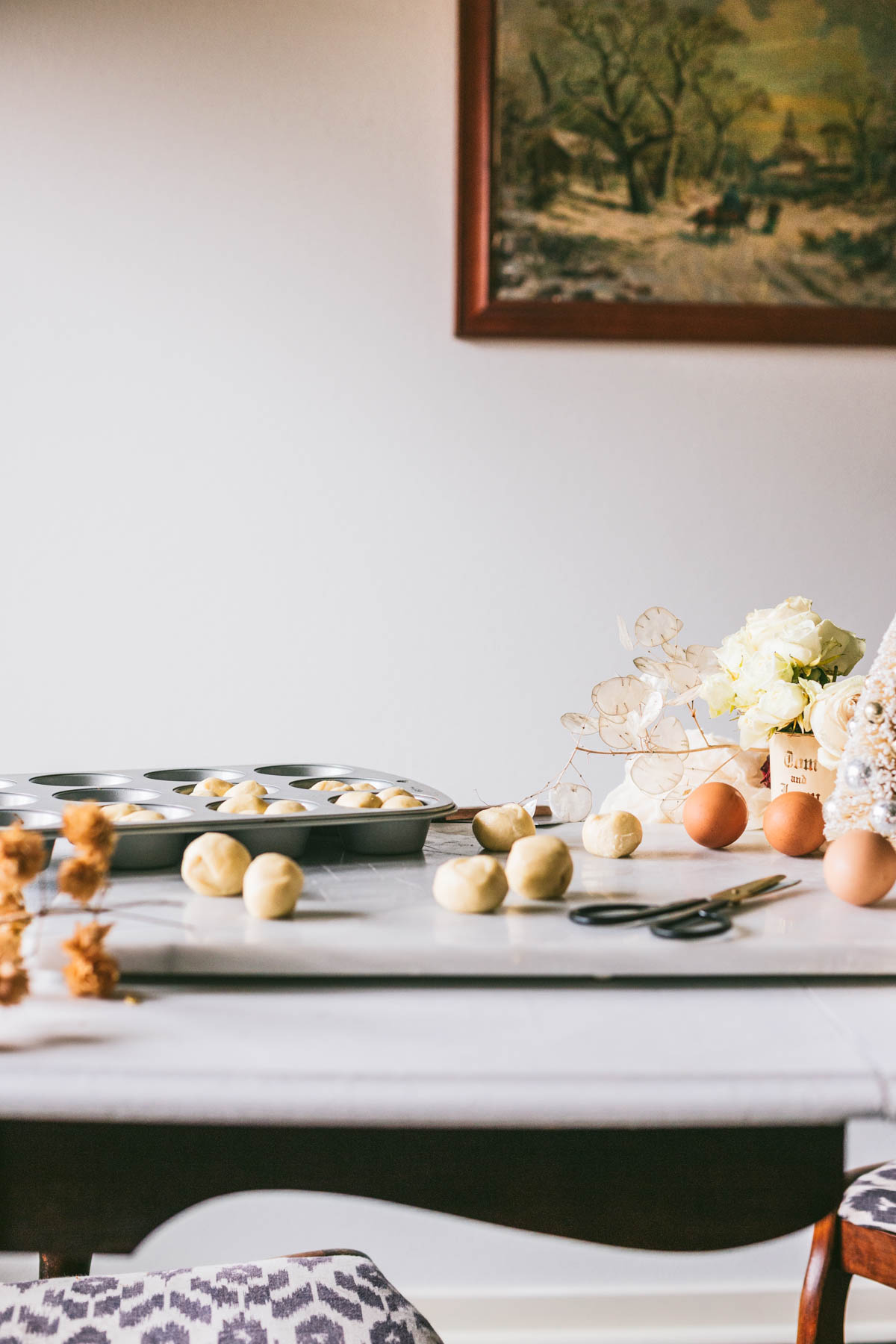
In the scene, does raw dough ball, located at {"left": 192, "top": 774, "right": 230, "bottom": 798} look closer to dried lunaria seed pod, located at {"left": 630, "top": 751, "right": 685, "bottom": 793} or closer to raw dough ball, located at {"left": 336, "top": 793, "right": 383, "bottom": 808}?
raw dough ball, located at {"left": 336, "top": 793, "right": 383, "bottom": 808}

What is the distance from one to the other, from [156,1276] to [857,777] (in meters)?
0.66

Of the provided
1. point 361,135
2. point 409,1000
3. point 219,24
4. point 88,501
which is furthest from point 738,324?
point 409,1000

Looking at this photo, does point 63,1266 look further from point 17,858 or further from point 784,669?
point 784,669

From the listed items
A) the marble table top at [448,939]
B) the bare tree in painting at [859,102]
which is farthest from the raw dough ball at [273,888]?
the bare tree in painting at [859,102]

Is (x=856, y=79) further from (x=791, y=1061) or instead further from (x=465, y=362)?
(x=791, y=1061)

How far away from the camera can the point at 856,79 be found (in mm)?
1831

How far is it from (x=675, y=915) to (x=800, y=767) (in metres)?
0.36

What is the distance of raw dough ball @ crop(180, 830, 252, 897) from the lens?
2.11 ft

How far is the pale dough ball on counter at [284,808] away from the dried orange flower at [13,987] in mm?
238

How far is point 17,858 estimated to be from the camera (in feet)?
1.65

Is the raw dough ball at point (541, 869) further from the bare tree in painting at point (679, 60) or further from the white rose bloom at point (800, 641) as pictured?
the bare tree in painting at point (679, 60)

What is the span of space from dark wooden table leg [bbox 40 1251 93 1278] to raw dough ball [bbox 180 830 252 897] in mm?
511

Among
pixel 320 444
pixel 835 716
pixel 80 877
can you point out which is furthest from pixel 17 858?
pixel 320 444

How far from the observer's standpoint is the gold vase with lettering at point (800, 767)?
35.4 inches
